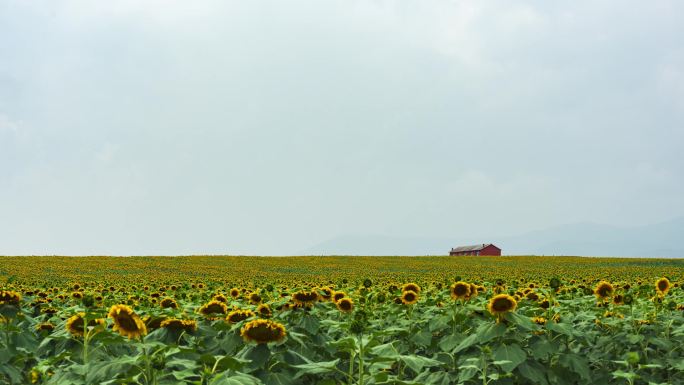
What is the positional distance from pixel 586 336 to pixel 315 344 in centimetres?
316

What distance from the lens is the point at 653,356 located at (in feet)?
23.8

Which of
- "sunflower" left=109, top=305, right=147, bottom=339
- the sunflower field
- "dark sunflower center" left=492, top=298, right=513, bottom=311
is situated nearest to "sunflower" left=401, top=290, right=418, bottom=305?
the sunflower field

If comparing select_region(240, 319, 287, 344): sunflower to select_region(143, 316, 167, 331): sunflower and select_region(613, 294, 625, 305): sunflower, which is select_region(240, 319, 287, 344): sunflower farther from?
select_region(613, 294, 625, 305): sunflower

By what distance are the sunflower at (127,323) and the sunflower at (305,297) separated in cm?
225

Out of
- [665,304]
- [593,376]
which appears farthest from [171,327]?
[665,304]

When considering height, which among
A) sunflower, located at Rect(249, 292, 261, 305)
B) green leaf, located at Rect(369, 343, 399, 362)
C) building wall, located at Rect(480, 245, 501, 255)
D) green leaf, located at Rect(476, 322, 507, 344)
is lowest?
green leaf, located at Rect(369, 343, 399, 362)

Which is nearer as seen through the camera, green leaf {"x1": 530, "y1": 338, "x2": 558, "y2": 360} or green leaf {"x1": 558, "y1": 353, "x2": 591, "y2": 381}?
green leaf {"x1": 530, "y1": 338, "x2": 558, "y2": 360}

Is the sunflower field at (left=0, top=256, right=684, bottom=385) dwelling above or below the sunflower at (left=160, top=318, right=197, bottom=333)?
below

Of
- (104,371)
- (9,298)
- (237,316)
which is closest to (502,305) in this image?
(237,316)

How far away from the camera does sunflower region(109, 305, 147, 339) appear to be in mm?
4223

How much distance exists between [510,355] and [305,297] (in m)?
2.22

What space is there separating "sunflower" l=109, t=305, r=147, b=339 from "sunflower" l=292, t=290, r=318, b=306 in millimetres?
2247

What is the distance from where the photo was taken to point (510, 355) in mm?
5395

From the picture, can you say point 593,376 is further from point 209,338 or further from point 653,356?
point 209,338
